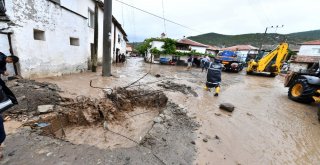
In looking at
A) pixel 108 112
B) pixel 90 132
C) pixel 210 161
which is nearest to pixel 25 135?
pixel 90 132

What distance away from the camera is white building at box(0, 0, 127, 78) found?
5082 millimetres

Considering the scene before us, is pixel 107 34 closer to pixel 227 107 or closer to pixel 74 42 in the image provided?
pixel 74 42

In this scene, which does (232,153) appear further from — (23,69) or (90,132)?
(23,69)

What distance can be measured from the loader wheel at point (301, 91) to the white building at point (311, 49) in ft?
90.1

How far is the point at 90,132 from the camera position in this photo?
3.97 m

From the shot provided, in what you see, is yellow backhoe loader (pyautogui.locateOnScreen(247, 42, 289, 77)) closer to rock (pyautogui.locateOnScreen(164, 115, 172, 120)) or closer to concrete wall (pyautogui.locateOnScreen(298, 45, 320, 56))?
rock (pyautogui.locateOnScreen(164, 115, 172, 120))

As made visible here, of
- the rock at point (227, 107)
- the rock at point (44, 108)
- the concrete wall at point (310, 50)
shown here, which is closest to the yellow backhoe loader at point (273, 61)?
the rock at point (227, 107)

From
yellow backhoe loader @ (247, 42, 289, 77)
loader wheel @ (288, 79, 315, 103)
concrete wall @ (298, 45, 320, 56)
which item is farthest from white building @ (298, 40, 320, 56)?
loader wheel @ (288, 79, 315, 103)

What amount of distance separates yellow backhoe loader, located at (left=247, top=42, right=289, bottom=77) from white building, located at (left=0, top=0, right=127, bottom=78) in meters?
15.5

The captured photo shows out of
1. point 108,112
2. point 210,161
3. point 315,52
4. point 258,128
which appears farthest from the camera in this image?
point 315,52

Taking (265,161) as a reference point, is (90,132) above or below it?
below

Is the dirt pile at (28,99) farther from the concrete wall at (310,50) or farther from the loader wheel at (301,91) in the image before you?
the concrete wall at (310,50)

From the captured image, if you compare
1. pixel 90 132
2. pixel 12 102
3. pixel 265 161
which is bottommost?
pixel 90 132

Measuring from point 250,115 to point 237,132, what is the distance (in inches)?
61.4
